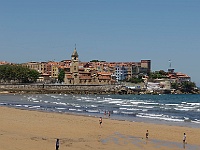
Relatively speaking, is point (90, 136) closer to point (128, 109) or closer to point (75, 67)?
point (128, 109)

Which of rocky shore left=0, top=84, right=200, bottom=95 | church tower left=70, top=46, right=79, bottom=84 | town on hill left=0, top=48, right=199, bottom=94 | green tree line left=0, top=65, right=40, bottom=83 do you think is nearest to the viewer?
rocky shore left=0, top=84, right=200, bottom=95

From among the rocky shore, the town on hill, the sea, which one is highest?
the town on hill

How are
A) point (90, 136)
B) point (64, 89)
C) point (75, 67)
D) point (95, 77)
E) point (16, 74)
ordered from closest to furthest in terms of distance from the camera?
point (90, 136), point (64, 89), point (16, 74), point (75, 67), point (95, 77)

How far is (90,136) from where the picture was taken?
26.5 m

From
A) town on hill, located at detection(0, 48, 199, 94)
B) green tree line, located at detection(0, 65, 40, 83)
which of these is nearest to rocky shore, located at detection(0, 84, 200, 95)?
town on hill, located at detection(0, 48, 199, 94)

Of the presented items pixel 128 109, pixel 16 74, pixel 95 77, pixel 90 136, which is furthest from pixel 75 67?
pixel 90 136

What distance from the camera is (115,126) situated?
33.0m

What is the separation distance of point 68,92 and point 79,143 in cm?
9705

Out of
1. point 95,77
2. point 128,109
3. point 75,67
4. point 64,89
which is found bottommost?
point 128,109

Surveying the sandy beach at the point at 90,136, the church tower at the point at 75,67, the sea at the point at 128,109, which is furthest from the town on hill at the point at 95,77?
the sandy beach at the point at 90,136

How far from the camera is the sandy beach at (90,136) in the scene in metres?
21.9

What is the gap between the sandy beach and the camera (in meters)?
21.9

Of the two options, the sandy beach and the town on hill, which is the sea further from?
the town on hill

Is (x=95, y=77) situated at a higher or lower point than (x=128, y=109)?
higher
